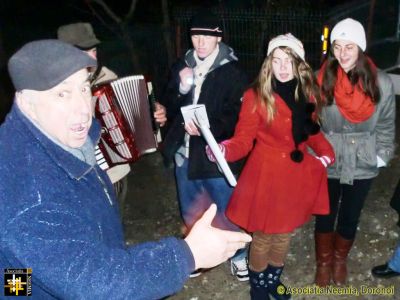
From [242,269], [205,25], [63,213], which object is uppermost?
[205,25]

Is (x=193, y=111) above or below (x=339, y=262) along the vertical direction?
above

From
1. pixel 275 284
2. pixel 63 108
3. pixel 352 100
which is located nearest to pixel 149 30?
pixel 352 100

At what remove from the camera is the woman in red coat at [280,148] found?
9.73ft

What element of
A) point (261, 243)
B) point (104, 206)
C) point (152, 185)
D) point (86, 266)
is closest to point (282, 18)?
point (152, 185)

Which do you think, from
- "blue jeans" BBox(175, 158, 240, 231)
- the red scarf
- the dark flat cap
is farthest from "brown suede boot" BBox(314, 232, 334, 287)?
the dark flat cap

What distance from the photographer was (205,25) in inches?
125

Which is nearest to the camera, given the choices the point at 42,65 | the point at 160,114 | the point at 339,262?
the point at 42,65

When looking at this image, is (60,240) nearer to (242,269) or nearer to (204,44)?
(204,44)

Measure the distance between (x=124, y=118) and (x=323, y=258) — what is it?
206 cm

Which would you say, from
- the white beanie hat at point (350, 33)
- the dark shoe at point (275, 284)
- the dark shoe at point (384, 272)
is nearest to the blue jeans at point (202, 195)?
the dark shoe at point (275, 284)

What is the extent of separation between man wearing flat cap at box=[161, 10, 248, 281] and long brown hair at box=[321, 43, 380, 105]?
622mm

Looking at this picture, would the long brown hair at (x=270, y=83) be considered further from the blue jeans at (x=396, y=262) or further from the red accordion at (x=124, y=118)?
the blue jeans at (x=396, y=262)

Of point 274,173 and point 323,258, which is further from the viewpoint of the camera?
point 323,258

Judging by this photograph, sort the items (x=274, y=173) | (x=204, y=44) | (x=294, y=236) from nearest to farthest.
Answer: (x=274, y=173) → (x=204, y=44) → (x=294, y=236)
